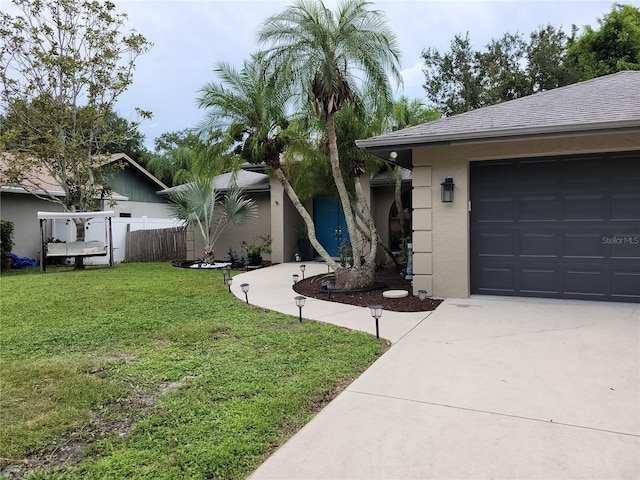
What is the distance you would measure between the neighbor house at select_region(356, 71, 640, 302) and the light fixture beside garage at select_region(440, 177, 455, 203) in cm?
2

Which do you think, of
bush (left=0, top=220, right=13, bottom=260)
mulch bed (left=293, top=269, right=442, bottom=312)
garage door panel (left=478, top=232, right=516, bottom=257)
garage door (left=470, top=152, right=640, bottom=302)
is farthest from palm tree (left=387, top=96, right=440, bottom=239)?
bush (left=0, top=220, right=13, bottom=260)

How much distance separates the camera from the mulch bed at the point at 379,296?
6547 millimetres

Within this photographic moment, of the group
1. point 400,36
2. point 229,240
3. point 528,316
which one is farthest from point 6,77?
point 528,316

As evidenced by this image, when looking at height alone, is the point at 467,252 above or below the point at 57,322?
above

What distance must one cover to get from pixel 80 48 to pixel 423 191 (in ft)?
39.2

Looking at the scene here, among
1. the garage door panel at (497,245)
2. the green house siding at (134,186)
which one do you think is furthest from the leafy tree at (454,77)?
the garage door panel at (497,245)

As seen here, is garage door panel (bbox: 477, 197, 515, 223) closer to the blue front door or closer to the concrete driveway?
the concrete driveway

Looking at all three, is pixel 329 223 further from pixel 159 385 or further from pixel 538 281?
pixel 159 385

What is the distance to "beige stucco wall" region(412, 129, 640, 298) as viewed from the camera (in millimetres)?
6715

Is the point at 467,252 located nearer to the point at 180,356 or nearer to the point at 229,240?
the point at 180,356

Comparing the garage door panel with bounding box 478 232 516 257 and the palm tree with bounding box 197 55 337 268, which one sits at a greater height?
the palm tree with bounding box 197 55 337 268

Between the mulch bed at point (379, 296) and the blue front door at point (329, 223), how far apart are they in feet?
13.1

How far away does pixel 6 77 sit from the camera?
1220 centimetres

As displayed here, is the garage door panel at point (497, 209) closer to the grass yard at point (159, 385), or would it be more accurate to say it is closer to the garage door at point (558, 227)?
the garage door at point (558, 227)
